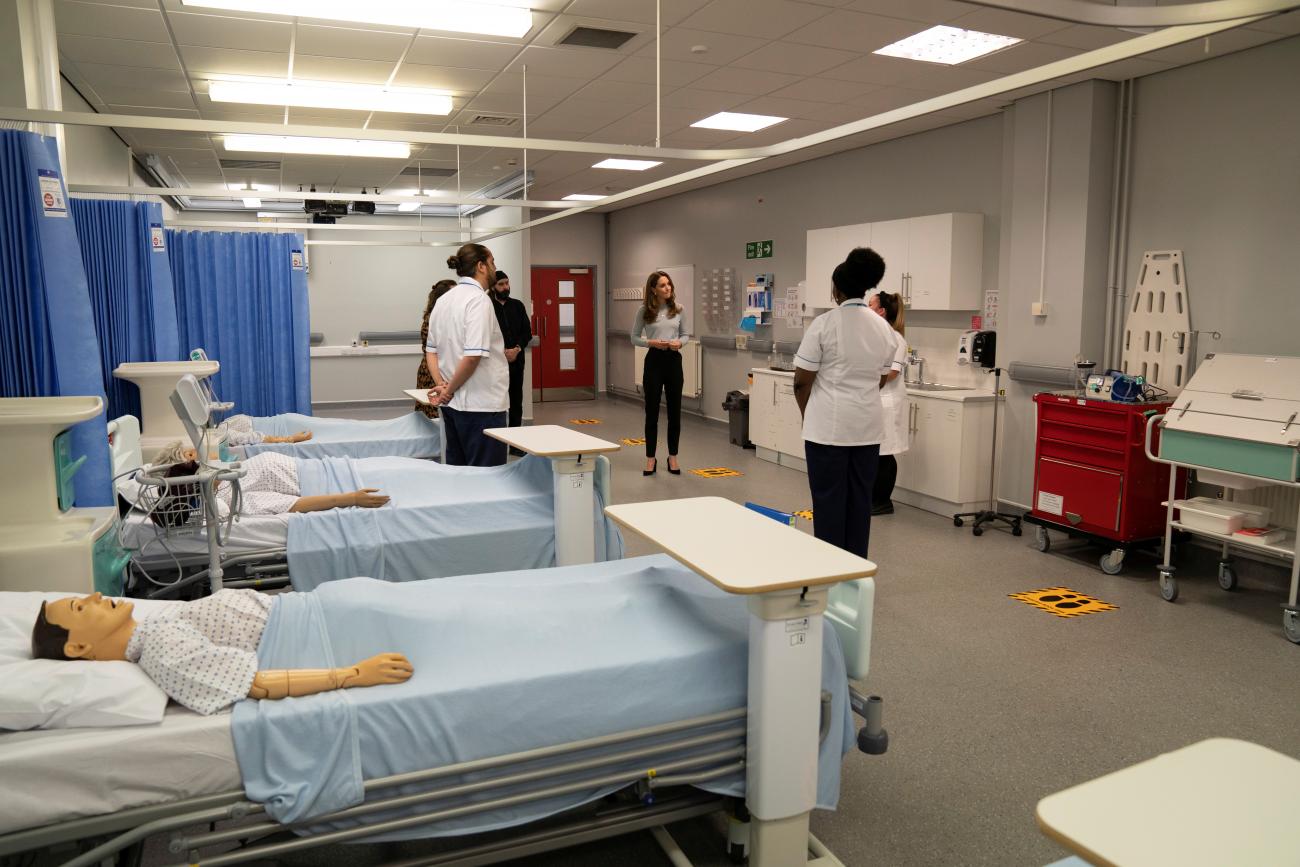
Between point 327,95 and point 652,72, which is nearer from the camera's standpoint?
point 652,72

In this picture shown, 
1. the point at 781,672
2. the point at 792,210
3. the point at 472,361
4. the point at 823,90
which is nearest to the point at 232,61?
the point at 472,361

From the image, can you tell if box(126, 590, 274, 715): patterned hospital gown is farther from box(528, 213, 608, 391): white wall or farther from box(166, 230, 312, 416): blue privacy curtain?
box(528, 213, 608, 391): white wall

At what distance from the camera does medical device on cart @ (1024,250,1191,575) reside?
4.95 m

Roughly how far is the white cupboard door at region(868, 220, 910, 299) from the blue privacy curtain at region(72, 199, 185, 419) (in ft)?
16.4

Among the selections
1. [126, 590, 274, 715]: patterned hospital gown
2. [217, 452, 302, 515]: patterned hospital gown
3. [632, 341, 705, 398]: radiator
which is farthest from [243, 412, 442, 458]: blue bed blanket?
[632, 341, 705, 398]: radiator

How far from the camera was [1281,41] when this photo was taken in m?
4.62

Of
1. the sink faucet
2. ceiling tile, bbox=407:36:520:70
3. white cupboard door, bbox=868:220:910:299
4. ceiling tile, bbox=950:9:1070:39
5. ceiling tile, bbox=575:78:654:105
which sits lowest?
the sink faucet

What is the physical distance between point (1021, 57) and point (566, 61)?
104 inches

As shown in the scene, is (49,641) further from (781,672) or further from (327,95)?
(327,95)

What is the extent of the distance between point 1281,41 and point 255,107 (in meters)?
6.53

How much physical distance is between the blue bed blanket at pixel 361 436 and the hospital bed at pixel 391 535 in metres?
1.41

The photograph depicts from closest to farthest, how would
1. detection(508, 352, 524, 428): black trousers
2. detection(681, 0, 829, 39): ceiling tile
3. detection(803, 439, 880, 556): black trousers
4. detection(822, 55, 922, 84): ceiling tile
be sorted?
detection(803, 439, 880, 556): black trousers → detection(681, 0, 829, 39): ceiling tile → detection(822, 55, 922, 84): ceiling tile → detection(508, 352, 524, 428): black trousers

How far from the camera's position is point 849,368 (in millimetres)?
4043

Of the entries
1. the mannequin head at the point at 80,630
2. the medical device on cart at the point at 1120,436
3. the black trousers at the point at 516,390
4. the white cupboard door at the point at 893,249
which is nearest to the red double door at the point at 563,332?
the black trousers at the point at 516,390
